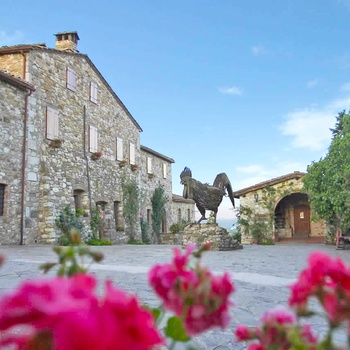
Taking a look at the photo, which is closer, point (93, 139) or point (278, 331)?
point (278, 331)

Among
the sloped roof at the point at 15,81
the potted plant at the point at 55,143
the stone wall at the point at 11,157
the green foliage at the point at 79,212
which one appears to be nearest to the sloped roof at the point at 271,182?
the green foliage at the point at 79,212

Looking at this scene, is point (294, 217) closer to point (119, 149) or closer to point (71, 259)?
point (119, 149)

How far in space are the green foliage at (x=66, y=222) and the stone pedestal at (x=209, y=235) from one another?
3.87m

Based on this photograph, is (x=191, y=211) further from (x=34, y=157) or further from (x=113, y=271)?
(x=113, y=271)

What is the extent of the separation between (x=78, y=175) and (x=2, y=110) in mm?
3893

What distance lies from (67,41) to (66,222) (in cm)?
722

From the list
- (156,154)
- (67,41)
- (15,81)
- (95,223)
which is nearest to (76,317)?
(15,81)

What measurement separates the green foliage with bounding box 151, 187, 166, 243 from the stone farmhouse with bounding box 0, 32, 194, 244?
4.86 ft

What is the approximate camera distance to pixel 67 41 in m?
14.4

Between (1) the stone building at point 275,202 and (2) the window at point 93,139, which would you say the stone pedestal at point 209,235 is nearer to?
(2) the window at point 93,139

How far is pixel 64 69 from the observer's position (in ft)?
43.1

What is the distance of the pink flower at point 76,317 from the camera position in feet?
1.11

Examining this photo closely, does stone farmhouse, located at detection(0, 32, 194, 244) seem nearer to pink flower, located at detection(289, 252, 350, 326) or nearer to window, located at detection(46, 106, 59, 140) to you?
window, located at detection(46, 106, 59, 140)

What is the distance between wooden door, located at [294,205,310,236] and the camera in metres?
18.5
